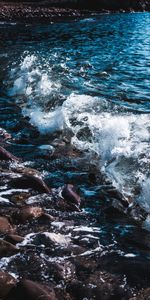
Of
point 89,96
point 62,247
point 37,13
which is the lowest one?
point 37,13

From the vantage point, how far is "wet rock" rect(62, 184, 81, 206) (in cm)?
757

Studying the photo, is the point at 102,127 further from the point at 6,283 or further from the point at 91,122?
the point at 6,283

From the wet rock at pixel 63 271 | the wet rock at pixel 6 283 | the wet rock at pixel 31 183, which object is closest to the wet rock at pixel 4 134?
the wet rock at pixel 31 183

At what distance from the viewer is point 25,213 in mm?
6805

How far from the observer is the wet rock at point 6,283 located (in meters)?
4.92

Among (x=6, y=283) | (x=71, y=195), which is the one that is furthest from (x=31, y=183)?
(x=6, y=283)

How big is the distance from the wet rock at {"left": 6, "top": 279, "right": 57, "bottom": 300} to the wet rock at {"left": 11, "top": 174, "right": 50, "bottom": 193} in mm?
3025

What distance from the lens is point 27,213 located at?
6816mm

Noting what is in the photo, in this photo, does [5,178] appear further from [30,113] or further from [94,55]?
[94,55]

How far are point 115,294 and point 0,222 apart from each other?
2.28 m

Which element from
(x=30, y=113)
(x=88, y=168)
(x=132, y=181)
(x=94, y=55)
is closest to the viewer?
(x=132, y=181)

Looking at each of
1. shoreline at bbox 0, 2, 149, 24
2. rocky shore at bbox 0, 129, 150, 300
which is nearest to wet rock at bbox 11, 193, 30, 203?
rocky shore at bbox 0, 129, 150, 300

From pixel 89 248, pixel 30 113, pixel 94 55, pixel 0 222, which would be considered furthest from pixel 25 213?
pixel 94 55

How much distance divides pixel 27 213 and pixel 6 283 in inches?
74.3
